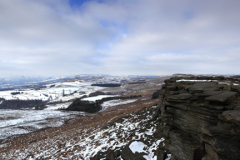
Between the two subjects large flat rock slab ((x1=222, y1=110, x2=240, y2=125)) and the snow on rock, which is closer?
large flat rock slab ((x1=222, y1=110, x2=240, y2=125))

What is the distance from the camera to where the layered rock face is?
16.7ft

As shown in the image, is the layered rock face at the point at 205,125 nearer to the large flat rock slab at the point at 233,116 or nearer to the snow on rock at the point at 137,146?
the large flat rock slab at the point at 233,116

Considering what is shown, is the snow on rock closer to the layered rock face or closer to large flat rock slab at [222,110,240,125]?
the layered rock face

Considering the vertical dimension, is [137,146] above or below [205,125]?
below

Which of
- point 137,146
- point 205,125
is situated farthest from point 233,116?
point 137,146

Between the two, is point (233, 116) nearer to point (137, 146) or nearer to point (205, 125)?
point (205, 125)

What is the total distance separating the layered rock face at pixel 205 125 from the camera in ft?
16.7

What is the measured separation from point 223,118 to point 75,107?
77.1 meters

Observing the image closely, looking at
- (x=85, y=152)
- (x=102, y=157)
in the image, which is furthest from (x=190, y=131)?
(x=85, y=152)

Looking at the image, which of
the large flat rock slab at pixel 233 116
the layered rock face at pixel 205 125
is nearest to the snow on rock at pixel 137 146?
the layered rock face at pixel 205 125

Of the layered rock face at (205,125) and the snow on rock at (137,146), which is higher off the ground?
the layered rock face at (205,125)

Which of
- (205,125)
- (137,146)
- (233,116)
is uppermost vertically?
(233,116)

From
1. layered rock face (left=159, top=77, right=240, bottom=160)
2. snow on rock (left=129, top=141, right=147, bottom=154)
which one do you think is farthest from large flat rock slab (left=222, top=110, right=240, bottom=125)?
snow on rock (left=129, top=141, right=147, bottom=154)

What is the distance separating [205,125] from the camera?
6.42 m
